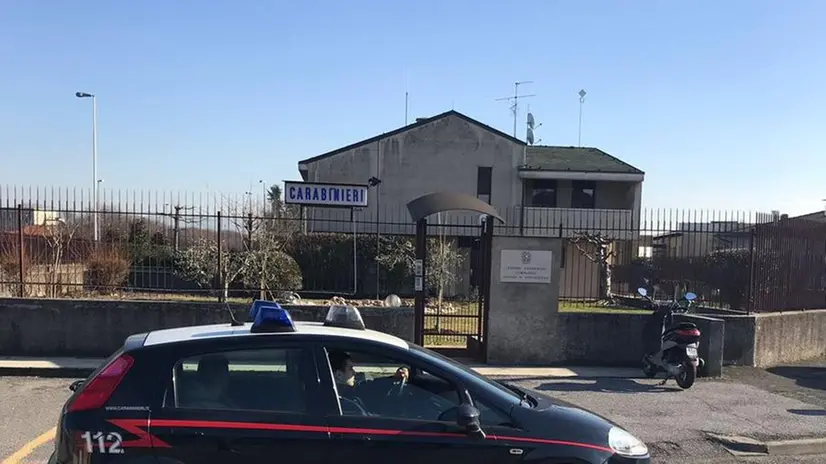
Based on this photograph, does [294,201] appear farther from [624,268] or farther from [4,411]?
[624,268]

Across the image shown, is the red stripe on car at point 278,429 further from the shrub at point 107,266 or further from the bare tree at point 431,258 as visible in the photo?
the bare tree at point 431,258

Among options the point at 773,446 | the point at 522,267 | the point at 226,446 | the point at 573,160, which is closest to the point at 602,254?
the point at 573,160

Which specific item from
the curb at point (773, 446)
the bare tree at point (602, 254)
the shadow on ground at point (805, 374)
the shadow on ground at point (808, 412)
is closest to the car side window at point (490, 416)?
the curb at point (773, 446)

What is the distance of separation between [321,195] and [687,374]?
693cm

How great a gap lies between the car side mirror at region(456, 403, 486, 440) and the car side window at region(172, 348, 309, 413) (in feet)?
3.01

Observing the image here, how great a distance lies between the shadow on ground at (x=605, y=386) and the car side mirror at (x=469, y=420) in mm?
5376

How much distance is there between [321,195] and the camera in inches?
468

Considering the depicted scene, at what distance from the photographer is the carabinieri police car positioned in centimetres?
352

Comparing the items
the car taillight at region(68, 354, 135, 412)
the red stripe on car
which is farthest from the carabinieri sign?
the red stripe on car

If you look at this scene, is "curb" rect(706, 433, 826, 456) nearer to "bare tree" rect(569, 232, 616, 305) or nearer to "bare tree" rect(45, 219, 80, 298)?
"bare tree" rect(45, 219, 80, 298)

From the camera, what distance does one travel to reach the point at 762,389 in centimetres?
930

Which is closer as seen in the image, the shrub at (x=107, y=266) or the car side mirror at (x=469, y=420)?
the car side mirror at (x=469, y=420)

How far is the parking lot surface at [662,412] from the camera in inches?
246

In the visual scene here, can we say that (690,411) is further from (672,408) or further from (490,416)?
(490,416)
